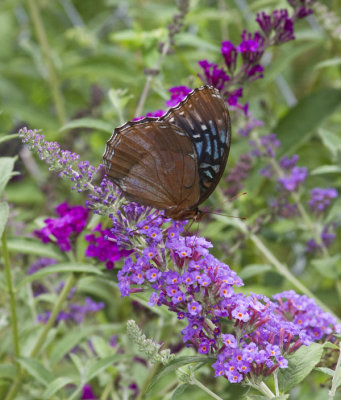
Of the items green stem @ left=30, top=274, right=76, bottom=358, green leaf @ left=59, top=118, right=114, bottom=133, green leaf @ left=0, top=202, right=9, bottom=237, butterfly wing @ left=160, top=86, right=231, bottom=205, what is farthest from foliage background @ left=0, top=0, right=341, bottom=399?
butterfly wing @ left=160, top=86, right=231, bottom=205

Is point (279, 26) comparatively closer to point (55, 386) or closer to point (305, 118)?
point (305, 118)

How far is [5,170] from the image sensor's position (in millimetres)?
1982

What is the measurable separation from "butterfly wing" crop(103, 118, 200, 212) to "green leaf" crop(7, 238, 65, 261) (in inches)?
19.3

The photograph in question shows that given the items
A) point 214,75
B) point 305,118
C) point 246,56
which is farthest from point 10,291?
point 305,118

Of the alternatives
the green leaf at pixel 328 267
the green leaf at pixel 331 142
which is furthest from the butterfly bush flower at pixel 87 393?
the green leaf at pixel 331 142

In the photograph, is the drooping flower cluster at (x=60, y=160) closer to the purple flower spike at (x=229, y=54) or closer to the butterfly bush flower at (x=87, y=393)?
the purple flower spike at (x=229, y=54)

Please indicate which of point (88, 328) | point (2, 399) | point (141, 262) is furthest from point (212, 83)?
point (2, 399)

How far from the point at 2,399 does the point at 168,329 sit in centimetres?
71

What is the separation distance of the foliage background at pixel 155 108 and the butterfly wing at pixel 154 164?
0.47 meters

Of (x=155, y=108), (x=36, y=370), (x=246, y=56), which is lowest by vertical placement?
(x=36, y=370)

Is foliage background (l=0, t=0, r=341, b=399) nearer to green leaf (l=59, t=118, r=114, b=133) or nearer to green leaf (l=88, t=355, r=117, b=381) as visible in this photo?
green leaf (l=59, t=118, r=114, b=133)

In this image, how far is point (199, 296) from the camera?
1520mm

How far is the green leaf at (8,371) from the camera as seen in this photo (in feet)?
6.93

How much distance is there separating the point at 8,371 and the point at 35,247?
43 cm
